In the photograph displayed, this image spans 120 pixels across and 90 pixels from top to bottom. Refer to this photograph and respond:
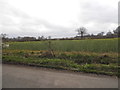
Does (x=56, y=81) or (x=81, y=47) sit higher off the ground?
(x=81, y=47)

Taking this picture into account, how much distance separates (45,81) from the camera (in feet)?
15.9

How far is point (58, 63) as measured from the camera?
293 inches

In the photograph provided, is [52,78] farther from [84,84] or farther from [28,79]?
[84,84]

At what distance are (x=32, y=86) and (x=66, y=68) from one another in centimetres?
259

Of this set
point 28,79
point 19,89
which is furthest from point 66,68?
point 19,89

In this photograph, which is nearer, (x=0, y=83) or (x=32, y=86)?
(x=32, y=86)

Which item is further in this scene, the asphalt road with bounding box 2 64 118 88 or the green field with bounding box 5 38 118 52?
the green field with bounding box 5 38 118 52

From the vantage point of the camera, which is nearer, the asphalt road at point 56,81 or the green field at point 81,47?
the asphalt road at point 56,81

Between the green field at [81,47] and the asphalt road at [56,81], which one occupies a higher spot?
the green field at [81,47]

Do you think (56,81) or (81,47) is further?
(81,47)

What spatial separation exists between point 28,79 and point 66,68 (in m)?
2.36

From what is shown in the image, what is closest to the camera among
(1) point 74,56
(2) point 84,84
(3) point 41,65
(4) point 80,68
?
(2) point 84,84

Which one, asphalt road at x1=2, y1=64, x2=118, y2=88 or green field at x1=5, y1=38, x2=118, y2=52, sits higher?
green field at x1=5, y1=38, x2=118, y2=52

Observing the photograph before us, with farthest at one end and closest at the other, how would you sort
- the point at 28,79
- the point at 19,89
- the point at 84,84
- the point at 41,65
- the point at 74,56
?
the point at 74,56 < the point at 41,65 < the point at 28,79 < the point at 84,84 < the point at 19,89
